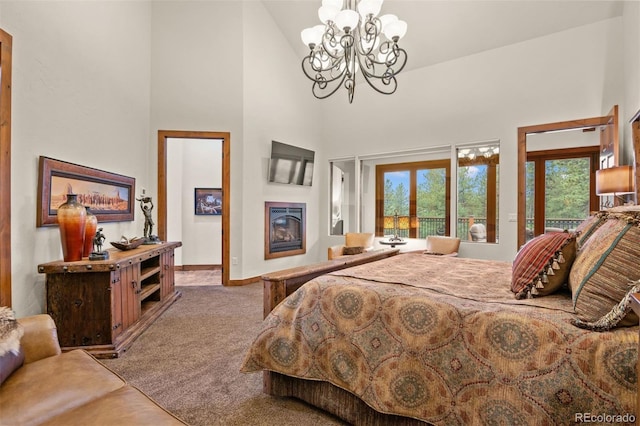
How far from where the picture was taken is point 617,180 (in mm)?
3016

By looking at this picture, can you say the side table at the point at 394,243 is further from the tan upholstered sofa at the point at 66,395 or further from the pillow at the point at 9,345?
the pillow at the point at 9,345

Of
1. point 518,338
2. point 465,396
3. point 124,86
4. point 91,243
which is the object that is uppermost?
point 124,86

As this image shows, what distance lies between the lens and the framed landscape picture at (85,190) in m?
2.60

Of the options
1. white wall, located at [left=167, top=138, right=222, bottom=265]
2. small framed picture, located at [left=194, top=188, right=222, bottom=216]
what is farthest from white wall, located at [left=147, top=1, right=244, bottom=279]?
small framed picture, located at [left=194, top=188, right=222, bottom=216]

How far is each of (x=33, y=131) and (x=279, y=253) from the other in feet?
12.0

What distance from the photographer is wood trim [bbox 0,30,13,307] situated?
86.7 inches

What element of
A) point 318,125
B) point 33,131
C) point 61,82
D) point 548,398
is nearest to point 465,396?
point 548,398

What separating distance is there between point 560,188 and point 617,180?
3764mm

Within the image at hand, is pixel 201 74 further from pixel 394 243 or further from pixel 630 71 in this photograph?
pixel 630 71

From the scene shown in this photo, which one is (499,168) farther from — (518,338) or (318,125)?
(518,338)

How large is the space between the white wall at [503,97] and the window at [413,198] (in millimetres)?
948

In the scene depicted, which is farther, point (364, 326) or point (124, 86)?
point (124, 86)

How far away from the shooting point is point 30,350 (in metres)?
1.36

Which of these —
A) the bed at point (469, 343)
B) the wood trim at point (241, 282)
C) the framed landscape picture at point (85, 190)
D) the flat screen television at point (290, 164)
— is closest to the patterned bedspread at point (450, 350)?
the bed at point (469, 343)
